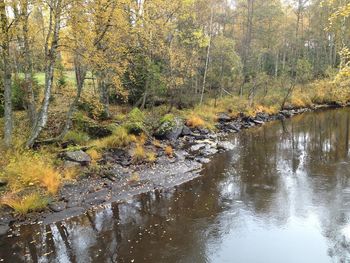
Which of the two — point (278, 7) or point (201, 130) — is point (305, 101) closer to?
point (278, 7)

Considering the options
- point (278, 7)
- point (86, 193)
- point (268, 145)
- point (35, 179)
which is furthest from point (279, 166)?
point (278, 7)

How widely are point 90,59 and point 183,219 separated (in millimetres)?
8151

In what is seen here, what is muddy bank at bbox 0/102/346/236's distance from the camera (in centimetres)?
1174

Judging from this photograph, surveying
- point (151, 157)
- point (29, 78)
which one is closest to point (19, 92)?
point (29, 78)

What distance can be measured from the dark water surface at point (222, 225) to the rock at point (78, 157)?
3.29m

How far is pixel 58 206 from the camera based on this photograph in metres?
12.0

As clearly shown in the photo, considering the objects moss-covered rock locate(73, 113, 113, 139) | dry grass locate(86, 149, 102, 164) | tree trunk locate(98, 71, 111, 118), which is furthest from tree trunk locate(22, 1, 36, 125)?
tree trunk locate(98, 71, 111, 118)

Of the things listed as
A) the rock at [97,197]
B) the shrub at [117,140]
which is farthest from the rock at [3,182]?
the shrub at [117,140]

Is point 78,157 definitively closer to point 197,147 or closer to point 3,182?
point 3,182

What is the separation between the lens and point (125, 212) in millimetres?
11977

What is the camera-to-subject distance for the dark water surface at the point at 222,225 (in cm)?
920

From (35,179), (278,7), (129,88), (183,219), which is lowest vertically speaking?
(183,219)

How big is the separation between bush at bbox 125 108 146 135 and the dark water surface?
5.23 m

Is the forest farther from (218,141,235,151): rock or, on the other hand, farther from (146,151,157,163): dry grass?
(218,141,235,151): rock
